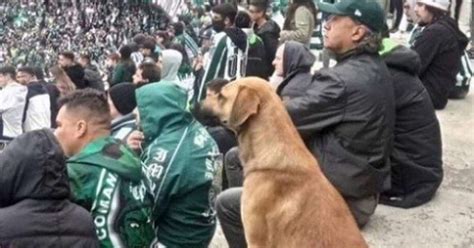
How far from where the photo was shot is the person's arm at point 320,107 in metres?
4.39

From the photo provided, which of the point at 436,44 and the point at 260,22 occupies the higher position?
the point at 436,44

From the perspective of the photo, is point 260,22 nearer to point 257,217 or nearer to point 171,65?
point 171,65

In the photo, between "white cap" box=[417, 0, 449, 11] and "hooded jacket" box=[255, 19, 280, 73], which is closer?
"white cap" box=[417, 0, 449, 11]

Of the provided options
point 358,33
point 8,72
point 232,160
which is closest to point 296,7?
point 8,72

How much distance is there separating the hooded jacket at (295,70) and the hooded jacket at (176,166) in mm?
1034

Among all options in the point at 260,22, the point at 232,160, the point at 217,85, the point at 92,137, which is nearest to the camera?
the point at 92,137

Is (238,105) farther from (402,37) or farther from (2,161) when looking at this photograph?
(402,37)

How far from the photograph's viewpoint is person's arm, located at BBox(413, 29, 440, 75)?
24.5ft

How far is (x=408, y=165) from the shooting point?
544 cm

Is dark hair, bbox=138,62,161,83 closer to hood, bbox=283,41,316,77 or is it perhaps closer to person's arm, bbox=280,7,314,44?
person's arm, bbox=280,7,314,44

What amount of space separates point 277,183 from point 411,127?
2206 millimetres

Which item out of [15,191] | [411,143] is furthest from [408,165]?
[15,191]

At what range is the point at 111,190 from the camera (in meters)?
3.51

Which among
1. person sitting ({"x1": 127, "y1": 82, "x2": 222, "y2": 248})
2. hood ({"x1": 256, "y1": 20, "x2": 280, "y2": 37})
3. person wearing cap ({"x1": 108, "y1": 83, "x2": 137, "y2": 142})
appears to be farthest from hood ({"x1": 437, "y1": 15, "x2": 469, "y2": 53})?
person sitting ({"x1": 127, "y1": 82, "x2": 222, "y2": 248})
